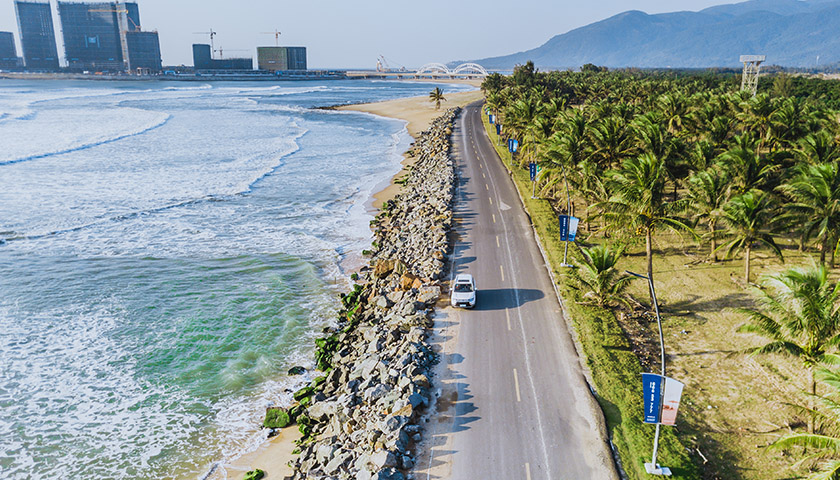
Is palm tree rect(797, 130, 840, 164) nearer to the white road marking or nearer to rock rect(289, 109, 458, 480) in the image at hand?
rock rect(289, 109, 458, 480)

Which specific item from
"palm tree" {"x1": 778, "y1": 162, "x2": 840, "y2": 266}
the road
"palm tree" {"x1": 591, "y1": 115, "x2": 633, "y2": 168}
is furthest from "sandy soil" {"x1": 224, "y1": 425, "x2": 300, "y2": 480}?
"palm tree" {"x1": 591, "y1": 115, "x2": 633, "y2": 168}

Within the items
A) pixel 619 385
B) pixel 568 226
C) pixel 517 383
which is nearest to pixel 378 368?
pixel 517 383

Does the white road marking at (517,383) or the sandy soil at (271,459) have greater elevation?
the white road marking at (517,383)

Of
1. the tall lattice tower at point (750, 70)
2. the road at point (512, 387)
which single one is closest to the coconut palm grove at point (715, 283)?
the road at point (512, 387)

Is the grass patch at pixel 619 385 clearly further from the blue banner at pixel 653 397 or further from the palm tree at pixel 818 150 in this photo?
the palm tree at pixel 818 150

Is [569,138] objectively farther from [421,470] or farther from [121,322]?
[121,322]

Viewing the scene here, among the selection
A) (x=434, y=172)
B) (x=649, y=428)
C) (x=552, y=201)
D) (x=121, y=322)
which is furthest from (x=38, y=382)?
(x=434, y=172)

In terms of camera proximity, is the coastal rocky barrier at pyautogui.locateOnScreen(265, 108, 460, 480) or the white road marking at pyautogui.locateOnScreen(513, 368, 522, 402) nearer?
the coastal rocky barrier at pyautogui.locateOnScreen(265, 108, 460, 480)
